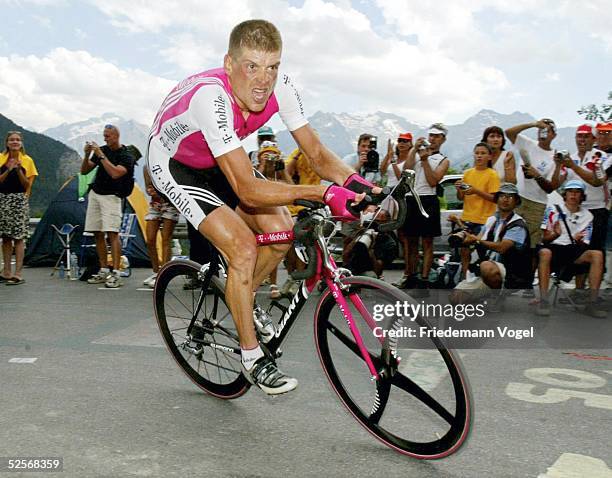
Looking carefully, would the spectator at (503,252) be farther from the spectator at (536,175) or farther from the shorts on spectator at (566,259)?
the spectator at (536,175)

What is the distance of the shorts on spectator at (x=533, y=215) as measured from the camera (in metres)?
7.55

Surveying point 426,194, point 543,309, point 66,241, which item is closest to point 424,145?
point 426,194

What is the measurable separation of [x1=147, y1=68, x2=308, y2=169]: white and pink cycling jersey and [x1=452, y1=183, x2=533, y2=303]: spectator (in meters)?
3.67

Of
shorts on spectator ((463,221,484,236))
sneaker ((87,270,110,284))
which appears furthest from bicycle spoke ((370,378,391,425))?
sneaker ((87,270,110,284))

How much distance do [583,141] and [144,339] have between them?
208 inches

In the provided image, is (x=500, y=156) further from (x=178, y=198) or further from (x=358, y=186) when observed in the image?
(x=358, y=186)

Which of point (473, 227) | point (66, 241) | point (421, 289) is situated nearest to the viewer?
point (473, 227)

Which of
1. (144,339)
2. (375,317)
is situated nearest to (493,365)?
(375,317)

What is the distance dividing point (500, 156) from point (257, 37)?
496cm

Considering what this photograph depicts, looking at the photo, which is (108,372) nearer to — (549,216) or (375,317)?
(375,317)

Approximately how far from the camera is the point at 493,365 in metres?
4.88

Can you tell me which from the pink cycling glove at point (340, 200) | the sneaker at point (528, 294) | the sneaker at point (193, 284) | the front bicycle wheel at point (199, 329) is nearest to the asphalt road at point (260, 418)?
the front bicycle wheel at point (199, 329)

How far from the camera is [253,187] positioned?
3.21 meters

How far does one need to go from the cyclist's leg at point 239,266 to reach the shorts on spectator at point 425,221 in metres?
4.68
